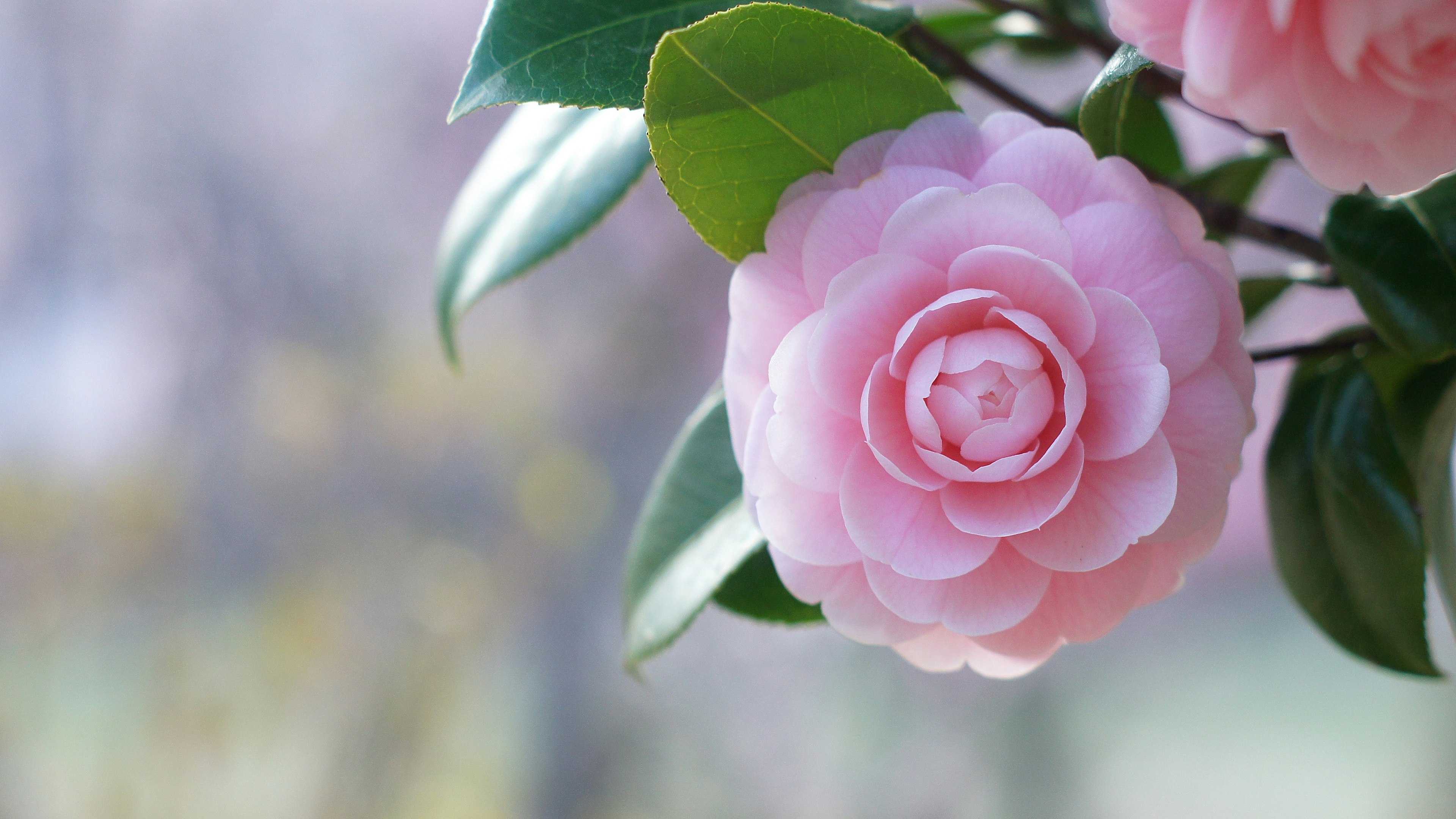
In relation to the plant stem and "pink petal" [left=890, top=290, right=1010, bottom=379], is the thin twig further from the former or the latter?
"pink petal" [left=890, top=290, right=1010, bottom=379]

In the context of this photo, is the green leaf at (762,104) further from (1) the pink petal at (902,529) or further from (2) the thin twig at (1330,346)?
(2) the thin twig at (1330,346)

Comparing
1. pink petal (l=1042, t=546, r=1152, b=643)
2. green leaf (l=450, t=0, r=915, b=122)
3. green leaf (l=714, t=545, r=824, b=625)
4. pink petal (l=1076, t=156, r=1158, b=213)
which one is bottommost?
green leaf (l=714, t=545, r=824, b=625)

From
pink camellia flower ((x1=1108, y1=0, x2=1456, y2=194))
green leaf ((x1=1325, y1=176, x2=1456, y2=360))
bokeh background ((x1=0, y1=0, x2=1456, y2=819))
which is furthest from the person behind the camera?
bokeh background ((x1=0, y1=0, x2=1456, y2=819))

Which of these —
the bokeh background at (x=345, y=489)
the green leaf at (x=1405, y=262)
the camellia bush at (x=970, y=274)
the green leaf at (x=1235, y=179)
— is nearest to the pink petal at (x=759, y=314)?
the camellia bush at (x=970, y=274)

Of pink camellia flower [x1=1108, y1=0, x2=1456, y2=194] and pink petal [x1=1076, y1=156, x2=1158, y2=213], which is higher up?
pink camellia flower [x1=1108, y1=0, x2=1456, y2=194]

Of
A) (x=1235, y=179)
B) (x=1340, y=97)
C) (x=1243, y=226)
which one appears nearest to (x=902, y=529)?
(x=1340, y=97)

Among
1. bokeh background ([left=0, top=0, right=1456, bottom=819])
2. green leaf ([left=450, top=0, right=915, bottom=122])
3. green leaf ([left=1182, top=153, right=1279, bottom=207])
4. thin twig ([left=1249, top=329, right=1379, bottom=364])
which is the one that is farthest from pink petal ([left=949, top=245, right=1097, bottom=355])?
bokeh background ([left=0, top=0, right=1456, bottom=819])
